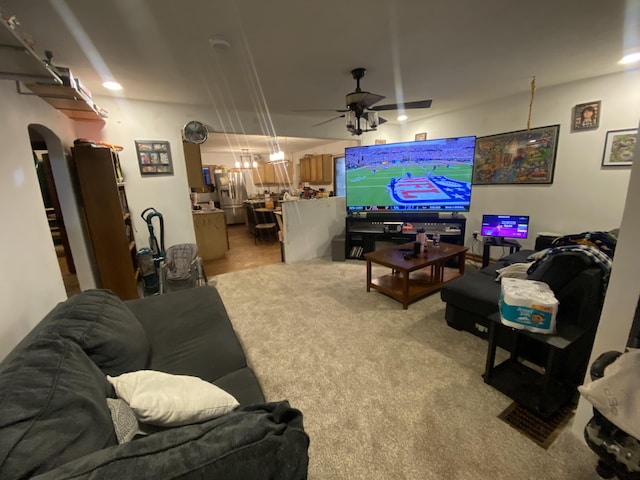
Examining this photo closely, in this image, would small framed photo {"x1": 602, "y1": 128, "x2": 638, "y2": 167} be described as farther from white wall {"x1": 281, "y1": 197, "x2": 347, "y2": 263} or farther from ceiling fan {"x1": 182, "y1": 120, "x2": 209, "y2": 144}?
ceiling fan {"x1": 182, "y1": 120, "x2": 209, "y2": 144}

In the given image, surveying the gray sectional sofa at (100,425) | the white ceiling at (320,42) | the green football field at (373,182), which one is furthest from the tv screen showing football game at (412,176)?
the gray sectional sofa at (100,425)

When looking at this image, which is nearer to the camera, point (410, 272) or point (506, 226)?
point (410, 272)

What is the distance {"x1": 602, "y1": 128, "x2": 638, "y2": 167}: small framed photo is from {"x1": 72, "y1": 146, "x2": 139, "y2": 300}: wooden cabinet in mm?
5402

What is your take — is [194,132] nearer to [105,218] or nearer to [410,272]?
[105,218]

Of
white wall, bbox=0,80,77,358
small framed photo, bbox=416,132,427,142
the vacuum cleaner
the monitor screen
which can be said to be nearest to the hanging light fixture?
small framed photo, bbox=416,132,427,142

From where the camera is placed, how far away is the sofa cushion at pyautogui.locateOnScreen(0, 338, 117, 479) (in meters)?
0.60

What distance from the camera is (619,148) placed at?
3012 mm

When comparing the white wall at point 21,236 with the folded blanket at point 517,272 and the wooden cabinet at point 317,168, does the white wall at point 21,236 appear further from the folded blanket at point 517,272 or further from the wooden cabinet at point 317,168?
the wooden cabinet at point 317,168

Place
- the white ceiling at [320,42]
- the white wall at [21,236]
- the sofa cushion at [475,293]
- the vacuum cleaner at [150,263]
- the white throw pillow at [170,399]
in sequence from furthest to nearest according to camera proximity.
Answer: the vacuum cleaner at [150,263], the sofa cushion at [475,293], the white ceiling at [320,42], the white wall at [21,236], the white throw pillow at [170,399]

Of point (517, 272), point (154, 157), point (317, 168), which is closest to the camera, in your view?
point (517, 272)

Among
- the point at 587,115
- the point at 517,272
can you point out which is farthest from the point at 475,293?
the point at 587,115

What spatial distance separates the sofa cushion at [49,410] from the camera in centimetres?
60

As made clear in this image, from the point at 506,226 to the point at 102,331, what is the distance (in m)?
4.39

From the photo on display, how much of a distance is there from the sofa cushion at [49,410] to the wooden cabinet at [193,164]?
341cm
